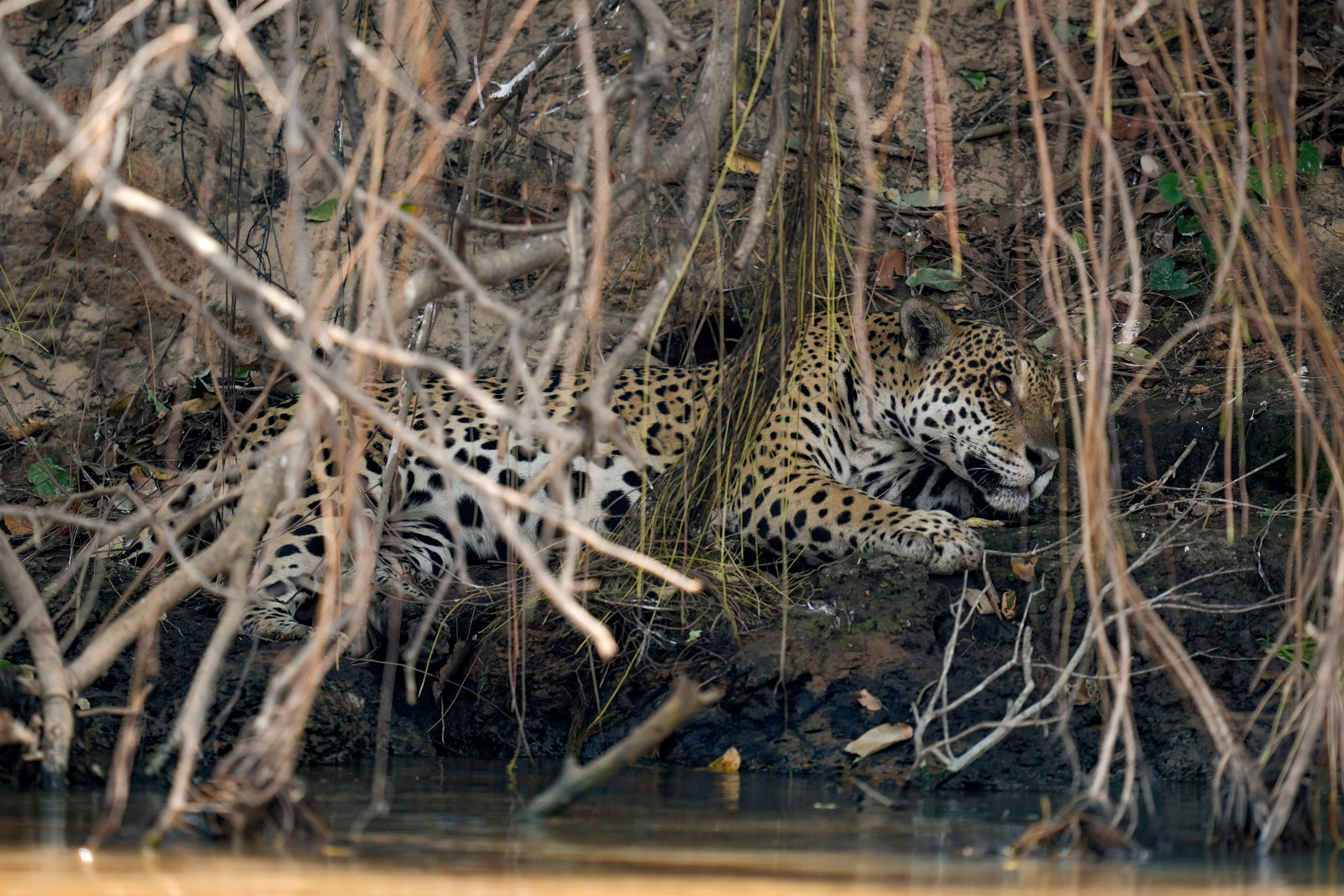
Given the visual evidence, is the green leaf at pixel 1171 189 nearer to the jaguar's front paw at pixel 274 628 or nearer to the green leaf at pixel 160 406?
the jaguar's front paw at pixel 274 628

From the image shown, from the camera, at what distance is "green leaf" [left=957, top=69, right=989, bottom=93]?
843 centimetres

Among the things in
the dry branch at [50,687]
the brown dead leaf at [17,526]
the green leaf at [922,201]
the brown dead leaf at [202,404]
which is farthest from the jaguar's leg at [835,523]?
the brown dead leaf at [17,526]

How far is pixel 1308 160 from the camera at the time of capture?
7406mm

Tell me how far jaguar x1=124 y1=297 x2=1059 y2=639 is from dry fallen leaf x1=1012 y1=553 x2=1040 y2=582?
523 millimetres

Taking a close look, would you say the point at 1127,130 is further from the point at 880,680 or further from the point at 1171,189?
the point at 880,680

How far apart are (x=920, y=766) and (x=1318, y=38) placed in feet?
19.0

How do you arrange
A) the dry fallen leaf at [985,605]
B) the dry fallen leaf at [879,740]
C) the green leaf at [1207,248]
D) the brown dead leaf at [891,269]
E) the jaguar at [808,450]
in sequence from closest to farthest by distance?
the dry fallen leaf at [879,740] → the dry fallen leaf at [985,605] → the jaguar at [808,450] → the green leaf at [1207,248] → the brown dead leaf at [891,269]

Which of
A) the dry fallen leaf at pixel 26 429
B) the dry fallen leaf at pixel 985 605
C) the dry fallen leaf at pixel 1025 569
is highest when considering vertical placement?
the dry fallen leaf at pixel 26 429

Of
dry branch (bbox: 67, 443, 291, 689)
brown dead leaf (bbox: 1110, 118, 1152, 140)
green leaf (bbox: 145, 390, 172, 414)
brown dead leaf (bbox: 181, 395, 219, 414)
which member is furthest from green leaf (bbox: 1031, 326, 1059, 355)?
dry branch (bbox: 67, 443, 291, 689)

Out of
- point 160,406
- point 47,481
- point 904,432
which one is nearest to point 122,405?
point 160,406

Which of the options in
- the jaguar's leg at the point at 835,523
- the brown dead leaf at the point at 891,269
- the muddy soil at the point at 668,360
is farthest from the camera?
the brown dead leaf at the point at 891,269

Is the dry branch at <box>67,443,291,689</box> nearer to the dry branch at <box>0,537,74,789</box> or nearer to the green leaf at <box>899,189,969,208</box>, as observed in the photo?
the dry branch at <box>0,537,74,789</box>

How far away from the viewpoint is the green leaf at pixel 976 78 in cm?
843

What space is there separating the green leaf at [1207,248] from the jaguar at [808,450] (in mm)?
1254
